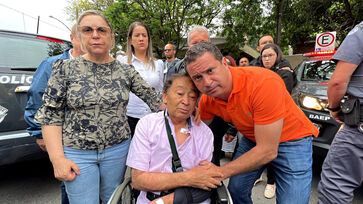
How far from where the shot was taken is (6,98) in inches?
84.5

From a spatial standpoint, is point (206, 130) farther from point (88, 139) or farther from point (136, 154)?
point (88, 139)

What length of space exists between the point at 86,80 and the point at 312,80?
3.61 metres

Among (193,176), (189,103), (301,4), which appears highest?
(301,4)

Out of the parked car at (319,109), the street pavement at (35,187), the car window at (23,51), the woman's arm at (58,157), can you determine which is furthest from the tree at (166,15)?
the woman's arm at (58,157)

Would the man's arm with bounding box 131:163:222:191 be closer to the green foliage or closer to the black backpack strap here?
the black backpack strap

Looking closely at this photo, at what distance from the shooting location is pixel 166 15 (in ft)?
37.3

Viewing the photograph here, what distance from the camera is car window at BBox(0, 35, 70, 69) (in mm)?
2314

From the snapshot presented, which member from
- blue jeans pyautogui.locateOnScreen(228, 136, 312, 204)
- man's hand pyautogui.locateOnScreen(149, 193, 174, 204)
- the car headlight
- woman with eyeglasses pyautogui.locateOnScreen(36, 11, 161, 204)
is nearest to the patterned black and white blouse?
woman with eyeglasses pyautogui.locateOnScreen(36, 11, 161, 204)

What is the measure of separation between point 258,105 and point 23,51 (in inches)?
110

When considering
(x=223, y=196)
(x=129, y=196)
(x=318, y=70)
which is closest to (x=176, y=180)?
(x=223, y=196)

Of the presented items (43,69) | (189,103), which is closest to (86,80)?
(43,69)

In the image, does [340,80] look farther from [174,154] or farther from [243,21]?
[243,21]

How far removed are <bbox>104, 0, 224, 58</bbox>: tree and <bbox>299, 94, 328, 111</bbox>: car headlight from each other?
29.9ft

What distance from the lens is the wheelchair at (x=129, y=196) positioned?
51.1 inches
